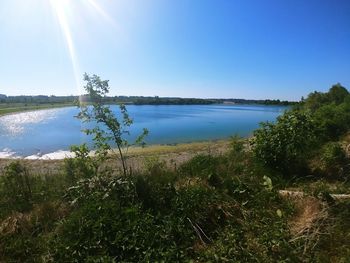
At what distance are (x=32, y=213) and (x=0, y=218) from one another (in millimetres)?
606

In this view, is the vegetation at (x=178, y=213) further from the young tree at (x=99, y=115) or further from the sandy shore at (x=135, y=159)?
the sandy shore at (x=135, y=159)

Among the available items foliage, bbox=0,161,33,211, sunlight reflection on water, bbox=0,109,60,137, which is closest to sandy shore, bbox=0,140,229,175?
foliage, bbox=0,161,33,211

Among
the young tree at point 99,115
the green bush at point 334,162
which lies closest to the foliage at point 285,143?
the green bush at point 334,162

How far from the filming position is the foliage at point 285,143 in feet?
26.3

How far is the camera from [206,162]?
873 centimetres

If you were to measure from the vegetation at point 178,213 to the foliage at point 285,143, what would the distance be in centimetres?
4

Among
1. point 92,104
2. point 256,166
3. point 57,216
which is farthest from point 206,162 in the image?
point 57,216

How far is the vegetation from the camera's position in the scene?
4340 millimetres

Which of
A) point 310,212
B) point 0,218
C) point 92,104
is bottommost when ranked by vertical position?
point 0,218

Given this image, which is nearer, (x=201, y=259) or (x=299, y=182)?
(x=201, y=259)

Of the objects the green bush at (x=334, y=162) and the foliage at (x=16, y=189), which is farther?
the green bush at (x=334, y=162)

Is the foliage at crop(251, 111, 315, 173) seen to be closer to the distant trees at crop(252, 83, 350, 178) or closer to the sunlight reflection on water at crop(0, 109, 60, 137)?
the distant trees at crop(252, 83, 350, 178)

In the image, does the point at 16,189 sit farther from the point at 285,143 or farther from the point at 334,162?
the point at 334,162

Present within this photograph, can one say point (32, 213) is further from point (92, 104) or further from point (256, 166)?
point (256, 166)
